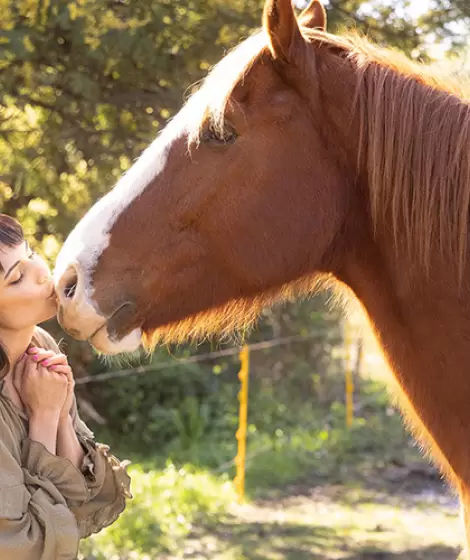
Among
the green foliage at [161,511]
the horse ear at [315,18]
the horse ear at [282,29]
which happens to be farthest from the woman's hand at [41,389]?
the green foliage at [161,511]

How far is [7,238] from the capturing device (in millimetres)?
1989

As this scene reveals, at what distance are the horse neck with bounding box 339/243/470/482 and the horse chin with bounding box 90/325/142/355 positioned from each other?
0.66 meters

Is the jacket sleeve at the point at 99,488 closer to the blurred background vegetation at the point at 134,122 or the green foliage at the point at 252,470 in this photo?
the blurred background vegetation at the point at 134,122

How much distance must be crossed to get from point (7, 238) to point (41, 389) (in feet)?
1.26

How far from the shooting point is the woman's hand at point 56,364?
2057 millimetres

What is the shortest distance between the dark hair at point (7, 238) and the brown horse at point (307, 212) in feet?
0.47

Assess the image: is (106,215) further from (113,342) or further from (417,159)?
(417,159)

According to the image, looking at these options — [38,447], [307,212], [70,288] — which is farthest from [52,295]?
[307,212]

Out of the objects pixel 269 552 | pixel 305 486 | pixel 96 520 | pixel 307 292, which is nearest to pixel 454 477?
pixel 307 292

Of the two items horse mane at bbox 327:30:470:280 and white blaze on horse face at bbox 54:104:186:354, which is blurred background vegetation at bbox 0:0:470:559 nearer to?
horse mane at bbox 327:30:470:280

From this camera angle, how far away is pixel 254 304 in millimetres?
2361

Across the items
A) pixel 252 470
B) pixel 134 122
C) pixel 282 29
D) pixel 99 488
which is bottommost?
pixel 252 470

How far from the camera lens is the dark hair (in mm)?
1950

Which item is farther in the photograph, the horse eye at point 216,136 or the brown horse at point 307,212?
the horse eye at point 216,136
